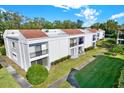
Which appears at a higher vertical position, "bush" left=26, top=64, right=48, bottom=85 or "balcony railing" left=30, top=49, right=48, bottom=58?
"balcony railing" left=30, top=49, right=48, bottom=58

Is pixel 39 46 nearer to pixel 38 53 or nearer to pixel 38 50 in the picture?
pixel 38 50

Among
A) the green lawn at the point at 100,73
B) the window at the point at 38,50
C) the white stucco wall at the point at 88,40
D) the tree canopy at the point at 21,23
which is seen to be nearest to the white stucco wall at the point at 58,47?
the window at the point at 38,50

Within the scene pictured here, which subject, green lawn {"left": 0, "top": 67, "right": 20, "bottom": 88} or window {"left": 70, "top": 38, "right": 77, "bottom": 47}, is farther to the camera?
window {"left": 70, "top": 38, "right": 77, "bottom": 47}

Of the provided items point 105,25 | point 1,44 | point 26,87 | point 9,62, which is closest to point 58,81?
point 26,87

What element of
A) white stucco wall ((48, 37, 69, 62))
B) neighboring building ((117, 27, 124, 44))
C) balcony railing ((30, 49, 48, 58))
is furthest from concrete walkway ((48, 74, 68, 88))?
neighboring building ((117, 27, 124, 44))

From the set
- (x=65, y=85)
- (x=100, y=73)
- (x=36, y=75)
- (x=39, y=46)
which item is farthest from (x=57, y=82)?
(x=100, y=73)

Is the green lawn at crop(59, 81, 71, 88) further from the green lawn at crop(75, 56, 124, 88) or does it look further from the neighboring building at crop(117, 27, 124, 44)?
the neighboring building at crop(117, 27, 124, 44)

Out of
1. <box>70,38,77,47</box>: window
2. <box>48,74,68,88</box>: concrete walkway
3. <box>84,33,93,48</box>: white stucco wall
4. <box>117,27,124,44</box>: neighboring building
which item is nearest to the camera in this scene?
<box>48,74,68,88</box>: concrete walkway

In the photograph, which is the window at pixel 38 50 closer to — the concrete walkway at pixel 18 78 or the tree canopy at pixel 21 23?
the concrete walkway at pixel 18 78
